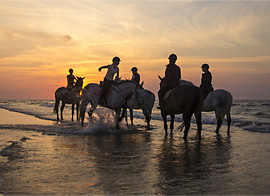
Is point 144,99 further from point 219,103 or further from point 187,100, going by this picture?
point 187,100

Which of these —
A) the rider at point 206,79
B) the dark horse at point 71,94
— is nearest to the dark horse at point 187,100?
the rider at point 206,79

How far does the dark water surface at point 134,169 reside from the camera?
12.7 feet

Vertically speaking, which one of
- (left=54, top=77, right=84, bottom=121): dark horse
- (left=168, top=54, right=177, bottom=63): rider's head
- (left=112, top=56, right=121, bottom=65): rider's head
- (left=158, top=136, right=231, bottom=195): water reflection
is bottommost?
(left=158, top=136, right=231, bottom=195): water reflection

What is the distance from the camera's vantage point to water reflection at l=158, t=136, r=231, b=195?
12.8 feet

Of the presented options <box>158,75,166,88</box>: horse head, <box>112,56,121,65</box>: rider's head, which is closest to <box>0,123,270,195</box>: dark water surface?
<box>158,75,166,88</box>: horse head

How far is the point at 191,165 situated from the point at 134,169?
1.16m

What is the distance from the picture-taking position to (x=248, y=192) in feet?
12.1

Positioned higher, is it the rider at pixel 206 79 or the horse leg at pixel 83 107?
the rider at pixel 206 79

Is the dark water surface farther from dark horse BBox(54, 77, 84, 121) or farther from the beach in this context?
dark horse BBox(54, 77, 84, 121)

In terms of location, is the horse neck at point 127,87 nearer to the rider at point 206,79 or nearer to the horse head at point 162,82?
the horse head at point 162,82

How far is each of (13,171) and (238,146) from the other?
585 cm

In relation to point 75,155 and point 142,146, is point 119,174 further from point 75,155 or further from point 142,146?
point 142,146

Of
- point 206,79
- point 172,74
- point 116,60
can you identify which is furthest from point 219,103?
point 116,60

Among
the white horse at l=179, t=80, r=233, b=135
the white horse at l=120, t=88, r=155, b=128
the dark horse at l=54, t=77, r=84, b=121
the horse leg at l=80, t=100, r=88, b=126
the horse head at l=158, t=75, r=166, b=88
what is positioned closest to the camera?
the horse head at l=158, t=75, r=166, b=88
